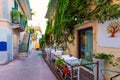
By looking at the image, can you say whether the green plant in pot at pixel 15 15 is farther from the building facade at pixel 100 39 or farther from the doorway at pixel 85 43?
the doorway at pixel 85 43

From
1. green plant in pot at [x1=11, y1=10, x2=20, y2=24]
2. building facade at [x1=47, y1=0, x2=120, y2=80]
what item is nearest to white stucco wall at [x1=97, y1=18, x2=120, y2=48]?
building facade at [x1=47, y1=0, x2=120, y2=80]

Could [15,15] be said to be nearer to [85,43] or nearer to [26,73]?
[26,73]

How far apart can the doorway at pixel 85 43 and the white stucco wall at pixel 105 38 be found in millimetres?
1313

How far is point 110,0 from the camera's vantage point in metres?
5.30

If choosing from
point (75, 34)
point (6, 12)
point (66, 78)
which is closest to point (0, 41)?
point (6, 12)

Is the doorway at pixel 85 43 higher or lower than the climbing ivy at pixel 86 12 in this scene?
lower

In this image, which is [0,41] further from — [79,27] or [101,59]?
[101,59]

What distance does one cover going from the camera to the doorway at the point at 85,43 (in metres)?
7.43

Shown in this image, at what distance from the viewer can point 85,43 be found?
26.3 feet

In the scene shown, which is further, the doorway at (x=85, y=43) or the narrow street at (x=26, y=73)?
the doorway at (x=85, y=43)

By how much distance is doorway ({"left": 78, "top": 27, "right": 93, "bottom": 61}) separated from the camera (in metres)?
7.43

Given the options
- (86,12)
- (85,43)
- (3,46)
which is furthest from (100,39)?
(3,46)

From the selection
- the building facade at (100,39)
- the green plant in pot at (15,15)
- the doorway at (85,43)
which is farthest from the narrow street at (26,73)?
the green plant in pot at (15,15)

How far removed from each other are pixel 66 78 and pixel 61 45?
235 inches
